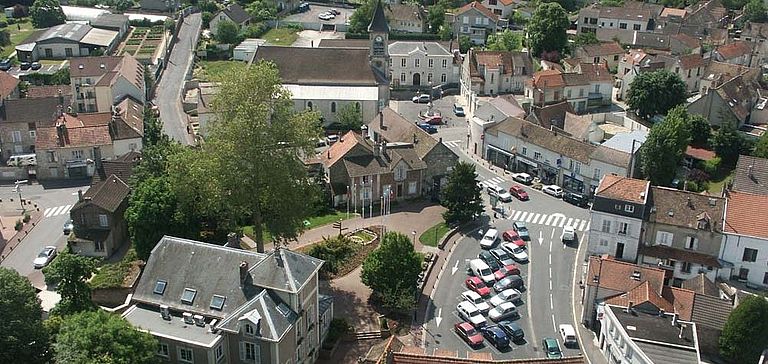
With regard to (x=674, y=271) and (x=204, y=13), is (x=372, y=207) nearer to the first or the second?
(x=674, y=271)

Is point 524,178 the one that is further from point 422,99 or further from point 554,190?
point 422,99

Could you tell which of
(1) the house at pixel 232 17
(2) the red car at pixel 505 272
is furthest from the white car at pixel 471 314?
(1) the house at pixel 232 17

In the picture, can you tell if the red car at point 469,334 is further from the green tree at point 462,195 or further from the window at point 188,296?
the window at point 188,296

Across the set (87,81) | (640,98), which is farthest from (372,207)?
(87,81)

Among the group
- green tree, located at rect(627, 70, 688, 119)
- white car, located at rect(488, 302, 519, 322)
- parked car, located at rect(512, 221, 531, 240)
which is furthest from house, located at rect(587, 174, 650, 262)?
green tree, located at rect(627, 70, 688, 119)

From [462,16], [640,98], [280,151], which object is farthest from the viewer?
[462,16]

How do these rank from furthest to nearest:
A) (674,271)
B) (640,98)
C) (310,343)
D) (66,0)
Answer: (66,0) < (640,98) < (674,271) < (310,343)
